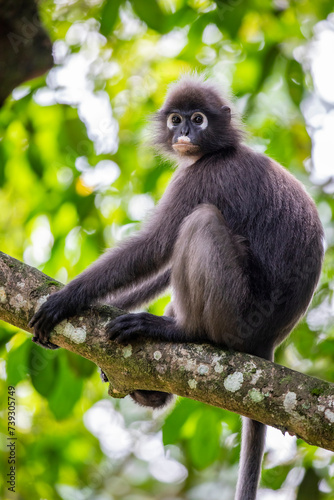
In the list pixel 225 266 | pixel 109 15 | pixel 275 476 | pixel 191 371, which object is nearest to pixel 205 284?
pixel 225 266

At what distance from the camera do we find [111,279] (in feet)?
13.2

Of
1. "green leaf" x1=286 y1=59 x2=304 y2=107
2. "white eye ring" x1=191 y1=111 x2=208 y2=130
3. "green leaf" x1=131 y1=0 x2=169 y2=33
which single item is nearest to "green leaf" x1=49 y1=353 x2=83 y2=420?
"white eye ring" x1=191 y1=111 x2=208 y2=130

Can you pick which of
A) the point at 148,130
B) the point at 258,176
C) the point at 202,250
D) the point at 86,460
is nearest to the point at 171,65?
the point at 148,130

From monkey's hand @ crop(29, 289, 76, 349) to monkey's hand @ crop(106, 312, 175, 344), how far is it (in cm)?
31

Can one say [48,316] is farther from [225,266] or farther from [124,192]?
[124,192]

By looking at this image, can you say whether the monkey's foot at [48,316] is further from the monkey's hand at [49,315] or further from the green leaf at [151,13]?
the green leaf at [151,13]

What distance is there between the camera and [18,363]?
422 centimetres

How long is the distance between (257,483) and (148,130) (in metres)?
3.42

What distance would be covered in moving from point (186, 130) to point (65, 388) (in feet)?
7.55

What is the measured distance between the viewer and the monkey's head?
487cm

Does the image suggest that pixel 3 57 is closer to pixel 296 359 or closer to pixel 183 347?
pixel 183 347

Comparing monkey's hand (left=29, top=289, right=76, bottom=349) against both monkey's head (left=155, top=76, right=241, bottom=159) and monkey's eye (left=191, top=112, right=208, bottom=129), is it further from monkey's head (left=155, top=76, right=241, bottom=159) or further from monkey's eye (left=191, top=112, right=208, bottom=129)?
monkey's eye (left=191, top=112, right=208, bottom=129)

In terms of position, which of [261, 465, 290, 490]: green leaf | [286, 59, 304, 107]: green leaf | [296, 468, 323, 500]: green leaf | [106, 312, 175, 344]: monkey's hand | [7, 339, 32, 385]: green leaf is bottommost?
[261, 465, 290, 490]: green leaf

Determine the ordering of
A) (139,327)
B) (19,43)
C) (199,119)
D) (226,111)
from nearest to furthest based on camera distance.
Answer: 1. (139,327)
2. (19,43)
3. (199,119)
4. (226,111)
